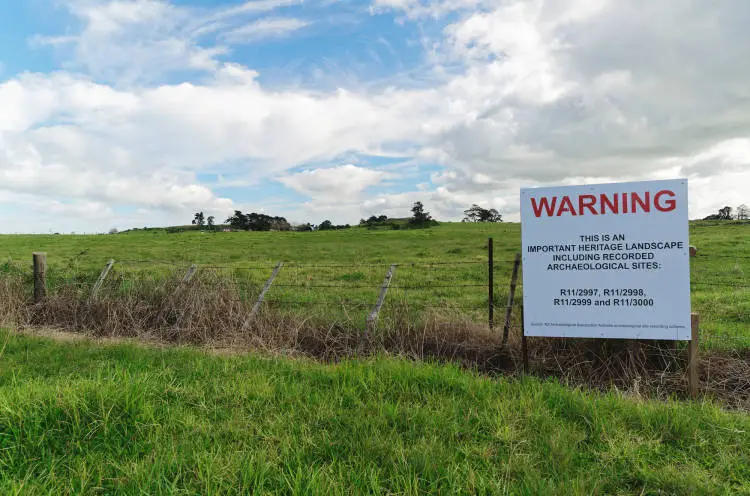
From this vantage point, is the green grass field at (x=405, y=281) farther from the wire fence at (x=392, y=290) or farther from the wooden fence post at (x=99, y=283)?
the wooden fence post at (x=99, y=283)

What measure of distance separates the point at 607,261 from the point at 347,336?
401cm

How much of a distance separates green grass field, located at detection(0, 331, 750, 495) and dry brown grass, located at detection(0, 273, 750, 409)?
1.09 m

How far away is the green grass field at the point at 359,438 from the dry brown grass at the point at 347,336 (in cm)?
109

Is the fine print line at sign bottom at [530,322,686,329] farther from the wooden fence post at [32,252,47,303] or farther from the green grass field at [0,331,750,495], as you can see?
the wooden fence post at [32,252,47,303]

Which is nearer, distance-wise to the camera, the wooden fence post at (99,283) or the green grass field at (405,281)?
the green grass field at (405,281)

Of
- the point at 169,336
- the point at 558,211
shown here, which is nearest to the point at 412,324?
the point at 558,211

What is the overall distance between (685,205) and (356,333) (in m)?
4.97

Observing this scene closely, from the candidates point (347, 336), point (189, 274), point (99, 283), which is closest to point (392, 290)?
point (189, 274)

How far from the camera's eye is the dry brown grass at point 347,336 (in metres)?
5.91

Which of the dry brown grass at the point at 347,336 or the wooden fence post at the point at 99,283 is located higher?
the wooden fence post at the point at 99,283

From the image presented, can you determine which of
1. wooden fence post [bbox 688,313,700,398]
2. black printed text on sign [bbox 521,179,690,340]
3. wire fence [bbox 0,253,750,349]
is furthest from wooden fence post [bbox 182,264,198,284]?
wooden fence post [bbox 688,313,700,398]

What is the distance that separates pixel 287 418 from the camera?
4.32 meters

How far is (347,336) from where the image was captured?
24.9ft

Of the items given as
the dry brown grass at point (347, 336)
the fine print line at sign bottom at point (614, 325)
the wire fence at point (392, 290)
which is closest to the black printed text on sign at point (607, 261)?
the fine print line at sign bottom at point (614, 325)
